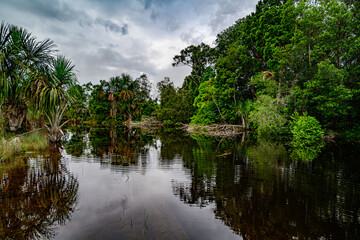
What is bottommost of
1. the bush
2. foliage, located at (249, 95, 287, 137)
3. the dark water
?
the dark water

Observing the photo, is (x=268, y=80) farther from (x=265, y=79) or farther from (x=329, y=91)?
(x=329, y=91)

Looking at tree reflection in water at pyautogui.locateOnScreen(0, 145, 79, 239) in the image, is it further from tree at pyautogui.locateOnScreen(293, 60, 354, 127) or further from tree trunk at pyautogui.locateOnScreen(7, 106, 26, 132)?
tree at pyautogui.locateOnScreen(293, 60, 354, 127)

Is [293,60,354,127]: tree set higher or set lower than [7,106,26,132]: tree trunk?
higher

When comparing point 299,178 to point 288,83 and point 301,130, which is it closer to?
point 301,130

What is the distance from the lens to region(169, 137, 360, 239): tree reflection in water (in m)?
3.09

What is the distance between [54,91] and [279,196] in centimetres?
1028

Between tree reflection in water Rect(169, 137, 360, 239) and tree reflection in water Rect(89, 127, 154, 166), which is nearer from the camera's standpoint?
tree reflection in water Rect(169, 137, 360, 239)

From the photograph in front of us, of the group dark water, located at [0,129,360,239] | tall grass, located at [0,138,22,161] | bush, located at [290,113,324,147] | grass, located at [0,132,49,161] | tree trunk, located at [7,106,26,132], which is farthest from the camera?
bush, located at [290,113,324,147]

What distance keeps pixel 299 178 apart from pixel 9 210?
729 cm

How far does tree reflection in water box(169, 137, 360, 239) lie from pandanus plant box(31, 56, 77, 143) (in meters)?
7.53

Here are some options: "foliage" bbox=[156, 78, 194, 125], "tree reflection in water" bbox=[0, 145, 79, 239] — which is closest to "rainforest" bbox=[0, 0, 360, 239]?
"tree reflection in water" bbox=[0, 145, 79, 239]

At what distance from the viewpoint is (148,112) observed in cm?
4100

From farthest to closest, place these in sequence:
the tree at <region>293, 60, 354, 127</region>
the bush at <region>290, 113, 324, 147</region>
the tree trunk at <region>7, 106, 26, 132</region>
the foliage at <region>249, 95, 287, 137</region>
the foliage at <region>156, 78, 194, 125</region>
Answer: the foliage at <region>156, 78, 194, 125</region> < the foliage at <region>249, 95, 287, 137</region> < the bush at <region>290, 113, 324, 147</region> < the tree at <region>293, 60, 354, 127</region> < the tree trunk at <region>7, 106, 26, 132</region>

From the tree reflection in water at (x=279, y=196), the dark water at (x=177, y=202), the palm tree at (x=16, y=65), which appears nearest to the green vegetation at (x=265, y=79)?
the palm tree at (x=16, y=65)
